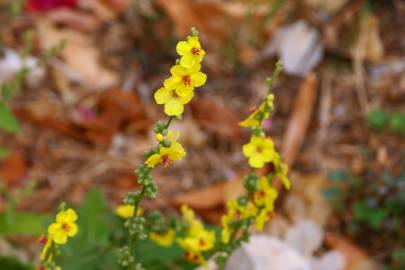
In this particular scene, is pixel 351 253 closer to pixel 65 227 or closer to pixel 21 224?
pixel 21 224

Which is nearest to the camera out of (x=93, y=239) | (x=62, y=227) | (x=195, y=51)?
(x=195, y=51)

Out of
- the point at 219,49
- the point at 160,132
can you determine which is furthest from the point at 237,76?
the point at 160,132

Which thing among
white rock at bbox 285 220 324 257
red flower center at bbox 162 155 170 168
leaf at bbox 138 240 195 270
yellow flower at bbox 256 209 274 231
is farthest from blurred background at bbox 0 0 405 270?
red flower center at bbox 162 155 170 168

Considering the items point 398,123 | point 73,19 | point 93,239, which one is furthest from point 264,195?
point 73,19

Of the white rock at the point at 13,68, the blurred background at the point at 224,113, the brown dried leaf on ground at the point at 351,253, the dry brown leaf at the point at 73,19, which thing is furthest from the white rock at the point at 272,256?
the dry brown leaf at the point at 73,19

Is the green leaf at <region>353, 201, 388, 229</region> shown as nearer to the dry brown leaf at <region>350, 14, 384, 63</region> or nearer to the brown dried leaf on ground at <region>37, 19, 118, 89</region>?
the dry brown leaf at <region>350, 14, 384, 63</region>

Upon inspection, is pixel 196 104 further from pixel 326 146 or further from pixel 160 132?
pixel 160 132

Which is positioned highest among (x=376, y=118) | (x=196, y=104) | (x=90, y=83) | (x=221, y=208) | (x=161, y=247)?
(x=90, y=83)
